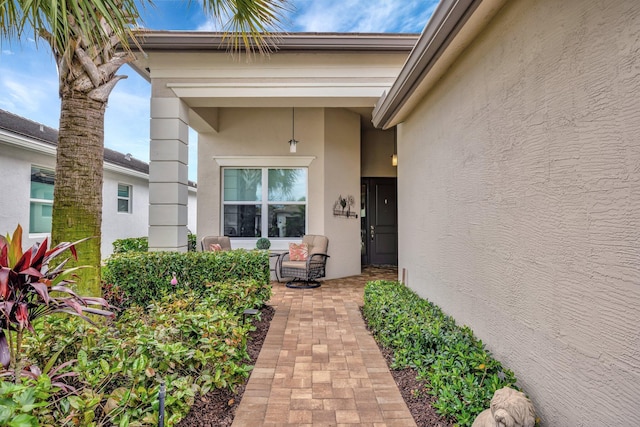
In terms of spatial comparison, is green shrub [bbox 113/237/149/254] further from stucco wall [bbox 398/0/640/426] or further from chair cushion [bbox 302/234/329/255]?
stucco wall [bbox 398/0/640/426]

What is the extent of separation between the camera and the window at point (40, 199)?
22.3 ft

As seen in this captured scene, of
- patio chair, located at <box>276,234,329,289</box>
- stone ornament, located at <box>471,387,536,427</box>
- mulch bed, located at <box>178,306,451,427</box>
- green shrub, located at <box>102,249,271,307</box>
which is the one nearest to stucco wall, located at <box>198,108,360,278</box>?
patio chair, located at <box>276,234,329,289</box>

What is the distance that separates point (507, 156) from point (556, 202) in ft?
1.81

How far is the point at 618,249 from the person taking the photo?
4.27ft

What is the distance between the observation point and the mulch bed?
1.92 metres

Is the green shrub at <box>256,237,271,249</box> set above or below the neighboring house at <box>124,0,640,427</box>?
below

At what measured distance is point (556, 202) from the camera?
163cm

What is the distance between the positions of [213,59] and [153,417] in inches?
197

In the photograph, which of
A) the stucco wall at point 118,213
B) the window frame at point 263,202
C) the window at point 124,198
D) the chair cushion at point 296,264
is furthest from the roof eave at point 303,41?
the window at point 124,198

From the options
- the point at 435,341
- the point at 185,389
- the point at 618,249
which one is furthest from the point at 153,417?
the point at 618,249

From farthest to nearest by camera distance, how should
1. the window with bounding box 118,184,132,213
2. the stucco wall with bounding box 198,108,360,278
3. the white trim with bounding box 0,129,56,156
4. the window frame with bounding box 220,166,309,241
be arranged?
1. the window with bounding box 118,184,132,213
2. the window frame with bounding box 220,166,309,241
3. the stucco wall with bounding box 198,108,360,278
4. the white trim with bounding box 0,129,56,156

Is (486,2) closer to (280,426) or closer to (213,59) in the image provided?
(280,426)

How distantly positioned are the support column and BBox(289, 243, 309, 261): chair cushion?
222 centimetres

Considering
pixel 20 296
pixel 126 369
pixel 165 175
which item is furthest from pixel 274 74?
pixel 126 369
